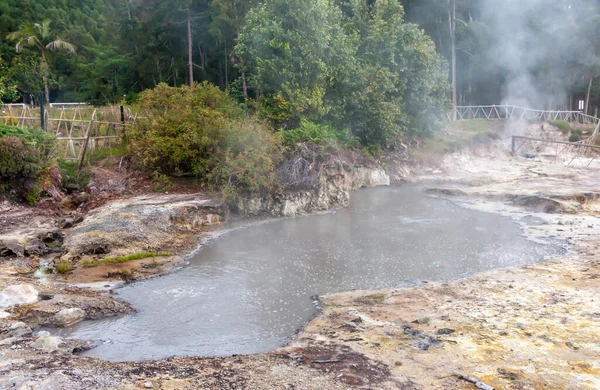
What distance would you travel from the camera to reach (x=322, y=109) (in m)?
23.8

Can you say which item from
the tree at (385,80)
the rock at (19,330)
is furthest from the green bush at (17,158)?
the tree at (385,80)

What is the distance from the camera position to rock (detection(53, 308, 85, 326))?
385 inches

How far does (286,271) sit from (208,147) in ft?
25.5

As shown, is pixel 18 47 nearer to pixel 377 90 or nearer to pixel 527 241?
pixel 377 90

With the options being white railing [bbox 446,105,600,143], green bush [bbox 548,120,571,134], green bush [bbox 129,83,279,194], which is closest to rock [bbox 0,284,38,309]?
green bush [bbox 129,83,279,194]

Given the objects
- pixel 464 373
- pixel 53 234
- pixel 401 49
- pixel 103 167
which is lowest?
pixel 464 373

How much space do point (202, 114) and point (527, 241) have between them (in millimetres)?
11970

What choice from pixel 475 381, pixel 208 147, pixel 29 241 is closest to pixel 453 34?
pixel 208 147

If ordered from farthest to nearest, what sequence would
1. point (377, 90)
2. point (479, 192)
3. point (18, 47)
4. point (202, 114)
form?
point (18, 47) < point (377, 90) < point (479, 192) < point (202, 114)

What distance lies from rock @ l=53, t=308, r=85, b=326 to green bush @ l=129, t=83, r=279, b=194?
8536 mm

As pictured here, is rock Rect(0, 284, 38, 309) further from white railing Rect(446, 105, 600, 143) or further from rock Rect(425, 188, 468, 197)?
white railing Rect(446, 105, 600, 143)

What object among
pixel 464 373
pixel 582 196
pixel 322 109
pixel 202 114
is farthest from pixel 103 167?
pixel 582 196

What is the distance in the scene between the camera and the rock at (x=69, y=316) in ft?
32.1

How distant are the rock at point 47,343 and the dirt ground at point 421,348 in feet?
0.33
